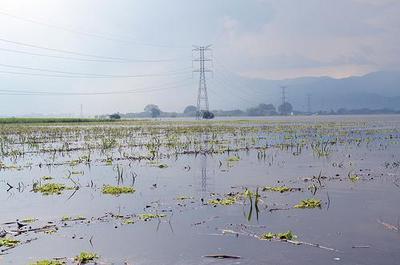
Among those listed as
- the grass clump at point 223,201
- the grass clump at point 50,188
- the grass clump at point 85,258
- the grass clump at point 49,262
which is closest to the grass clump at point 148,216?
the grass clump at point 223,201

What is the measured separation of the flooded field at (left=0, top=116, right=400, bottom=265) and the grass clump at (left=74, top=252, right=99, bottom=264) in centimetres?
Answer: 2

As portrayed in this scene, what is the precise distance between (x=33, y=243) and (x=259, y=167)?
37.2 ft

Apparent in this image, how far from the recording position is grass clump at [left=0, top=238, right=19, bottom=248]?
8.31 metres

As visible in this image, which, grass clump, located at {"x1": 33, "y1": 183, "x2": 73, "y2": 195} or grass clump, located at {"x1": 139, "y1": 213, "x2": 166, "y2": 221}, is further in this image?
grass clump, located at {"x1": 33, "y1": 183, "x2": 73, "y2": 195}

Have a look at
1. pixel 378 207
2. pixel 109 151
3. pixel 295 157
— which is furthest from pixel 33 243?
pixel 109 151

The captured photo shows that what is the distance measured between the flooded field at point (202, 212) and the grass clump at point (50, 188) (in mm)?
30

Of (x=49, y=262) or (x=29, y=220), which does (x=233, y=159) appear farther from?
(x=49, y=262)

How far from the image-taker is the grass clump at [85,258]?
747 cm

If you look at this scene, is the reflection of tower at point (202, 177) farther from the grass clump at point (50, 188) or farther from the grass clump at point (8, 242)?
the grass clump at point (8, 242)

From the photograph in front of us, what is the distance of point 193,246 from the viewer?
8.20 metres

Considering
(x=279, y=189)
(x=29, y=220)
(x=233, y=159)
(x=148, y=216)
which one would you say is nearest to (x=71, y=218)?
(x=29, y=220)

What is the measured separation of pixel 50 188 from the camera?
14.2 metres

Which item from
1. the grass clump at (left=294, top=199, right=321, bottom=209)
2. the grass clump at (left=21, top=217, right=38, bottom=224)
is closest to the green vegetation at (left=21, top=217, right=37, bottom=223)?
the grass clump at (left=21, top=217, right=38, bottom=224)

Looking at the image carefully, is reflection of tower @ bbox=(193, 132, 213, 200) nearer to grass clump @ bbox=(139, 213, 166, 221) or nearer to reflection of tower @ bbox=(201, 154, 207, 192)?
reflection of tower @ bbox=(201, 154, 207, 192)
